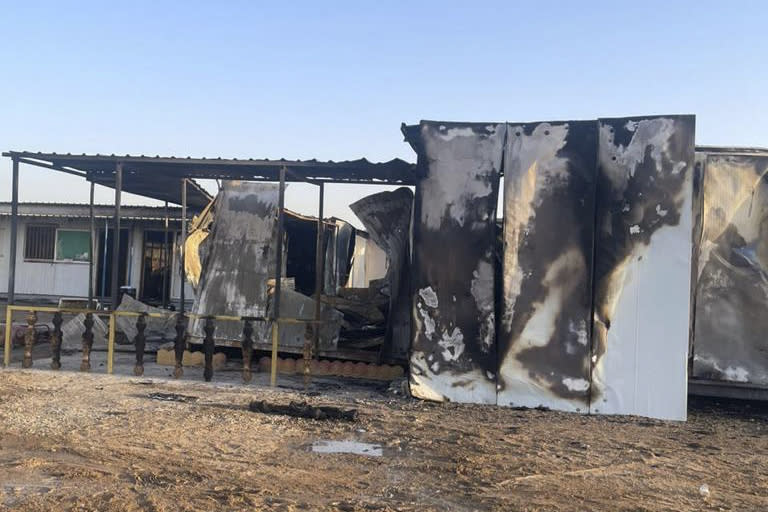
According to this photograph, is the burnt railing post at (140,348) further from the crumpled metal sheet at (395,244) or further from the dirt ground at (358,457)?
the crumpled metal sheet at (395,244)

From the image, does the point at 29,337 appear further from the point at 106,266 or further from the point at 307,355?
the point at 106,266

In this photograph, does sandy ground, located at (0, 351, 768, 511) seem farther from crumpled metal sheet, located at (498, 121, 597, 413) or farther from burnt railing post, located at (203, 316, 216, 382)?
burnt railing post, located at (203, 316, 216, 382)

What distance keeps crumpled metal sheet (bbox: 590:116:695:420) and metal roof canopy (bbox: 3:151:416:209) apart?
2.88 m

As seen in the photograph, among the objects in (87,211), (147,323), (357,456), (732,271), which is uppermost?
(87,211)

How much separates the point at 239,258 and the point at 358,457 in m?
6.26

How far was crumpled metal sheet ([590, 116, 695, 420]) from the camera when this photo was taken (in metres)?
7.37

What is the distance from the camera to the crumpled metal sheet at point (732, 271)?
7.70 meters

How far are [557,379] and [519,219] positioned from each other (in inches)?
79.4

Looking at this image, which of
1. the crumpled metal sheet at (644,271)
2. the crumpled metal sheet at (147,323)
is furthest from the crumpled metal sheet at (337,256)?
the crumpled metal sheet at (644,271)

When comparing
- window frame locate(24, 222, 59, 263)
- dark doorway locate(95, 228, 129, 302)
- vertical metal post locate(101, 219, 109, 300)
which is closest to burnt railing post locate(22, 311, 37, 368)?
vertical metal post locate(101, 219, 109, 300)

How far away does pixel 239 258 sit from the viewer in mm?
10992

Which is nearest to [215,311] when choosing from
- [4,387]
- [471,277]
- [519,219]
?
[4,387]

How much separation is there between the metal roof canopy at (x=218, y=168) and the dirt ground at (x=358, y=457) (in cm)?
329

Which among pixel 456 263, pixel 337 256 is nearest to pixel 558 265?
pixel 456 263
